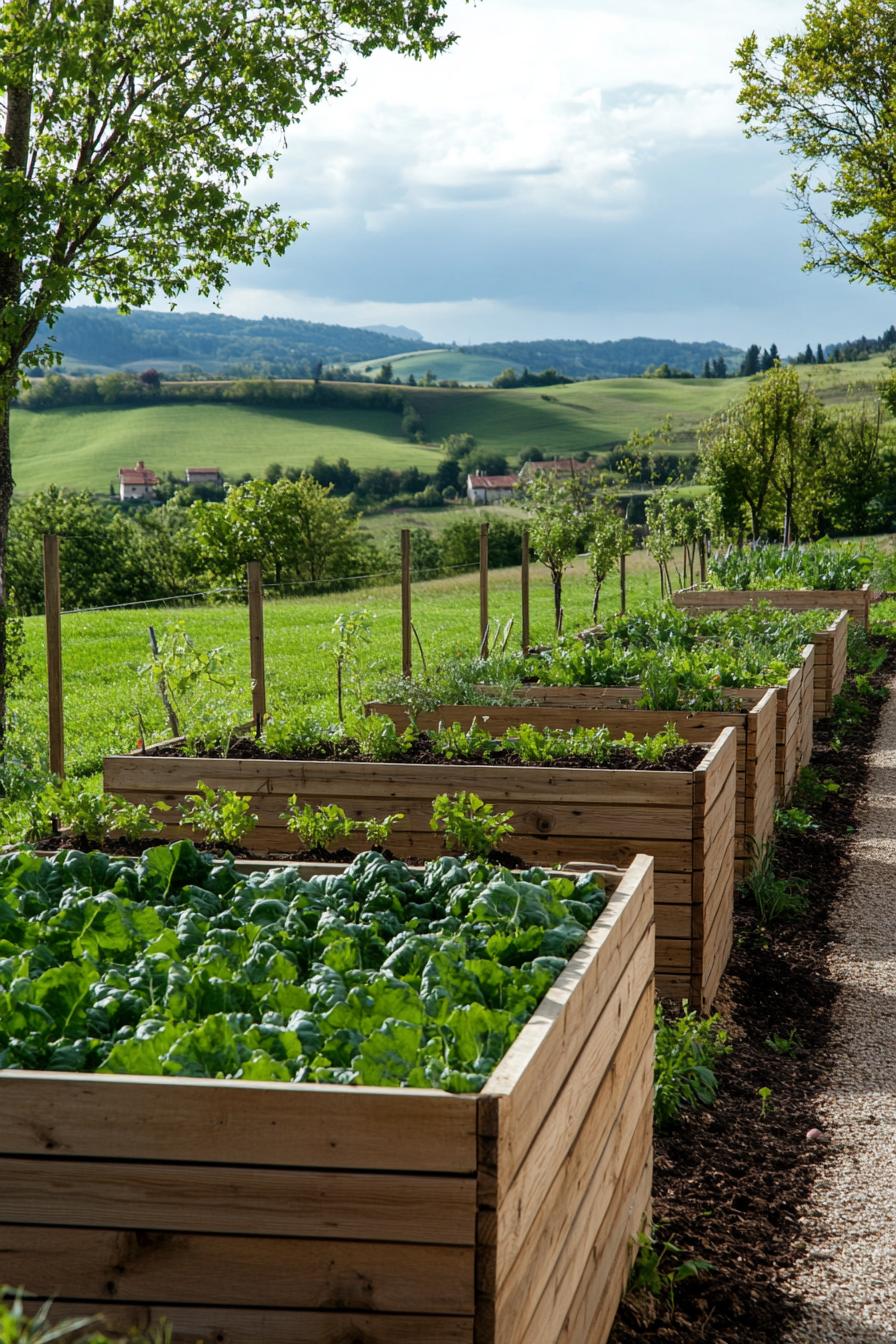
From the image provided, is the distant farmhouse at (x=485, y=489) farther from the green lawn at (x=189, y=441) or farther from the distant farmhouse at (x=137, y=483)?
the distant farmhouse at (x=137, y=483)

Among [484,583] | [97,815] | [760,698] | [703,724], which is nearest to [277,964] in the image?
[97,815]

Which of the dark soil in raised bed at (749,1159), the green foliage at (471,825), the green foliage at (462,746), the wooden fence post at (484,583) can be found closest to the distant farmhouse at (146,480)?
the wooden fence post at (484,583)

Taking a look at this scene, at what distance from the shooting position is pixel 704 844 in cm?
496

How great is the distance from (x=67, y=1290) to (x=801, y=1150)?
2750mm

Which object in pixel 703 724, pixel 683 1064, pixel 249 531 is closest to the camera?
pixel 683 1064

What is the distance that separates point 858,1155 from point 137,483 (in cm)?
7810

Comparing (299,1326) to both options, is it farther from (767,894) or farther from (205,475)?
(205,475)

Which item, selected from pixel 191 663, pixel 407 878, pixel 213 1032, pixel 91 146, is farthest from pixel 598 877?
pixel 91 146

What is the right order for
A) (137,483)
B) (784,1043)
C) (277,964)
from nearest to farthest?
1. (277,964)
2. (784,1043)
3. (137,483)

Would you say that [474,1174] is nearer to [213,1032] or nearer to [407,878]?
[213,1032]

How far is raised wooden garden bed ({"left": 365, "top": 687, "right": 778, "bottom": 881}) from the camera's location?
6.52m

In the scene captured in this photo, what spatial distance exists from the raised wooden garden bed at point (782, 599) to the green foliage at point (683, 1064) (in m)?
8.89

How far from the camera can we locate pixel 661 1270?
3402mm

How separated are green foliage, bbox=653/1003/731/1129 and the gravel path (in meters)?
0.40
